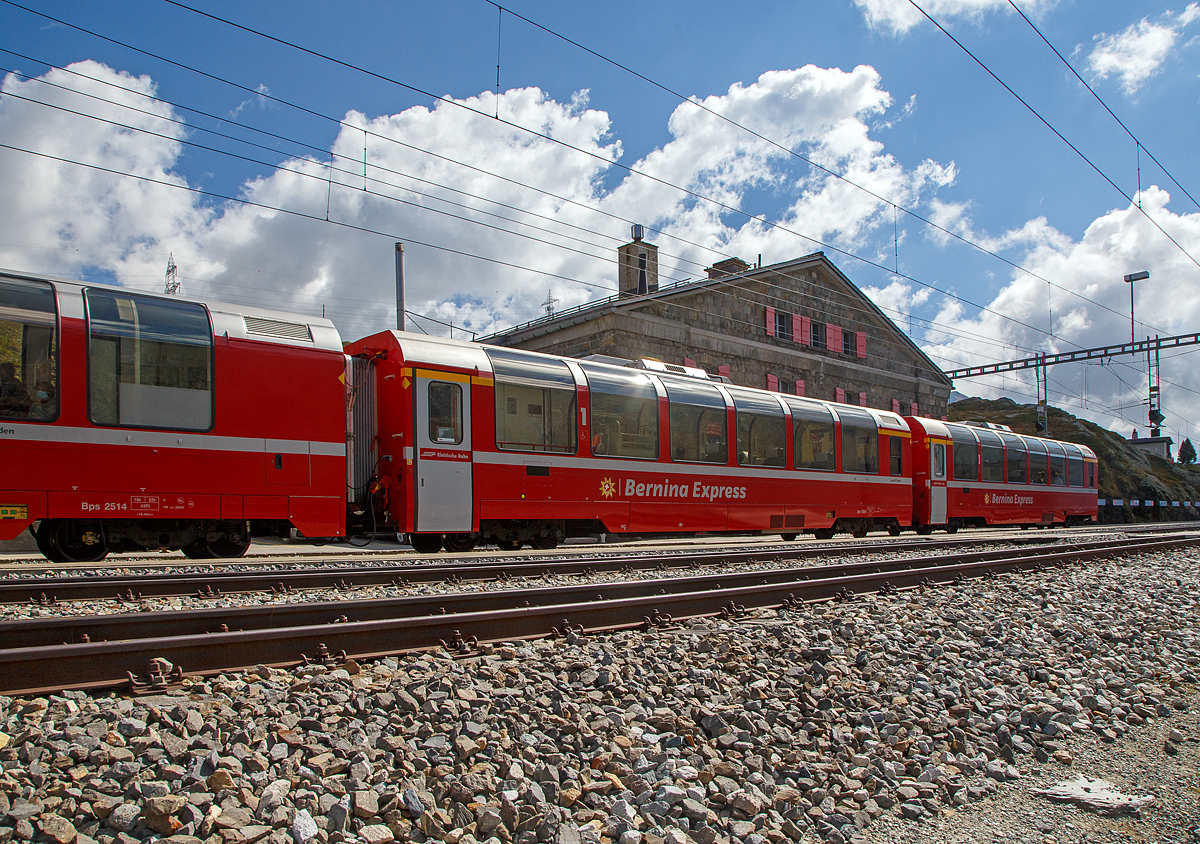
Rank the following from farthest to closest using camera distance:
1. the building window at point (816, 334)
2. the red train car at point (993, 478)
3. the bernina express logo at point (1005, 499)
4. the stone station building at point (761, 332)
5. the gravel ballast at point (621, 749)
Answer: the building window at point (816, 334), the stone station building at point (761, 332), the bernina express logo at point (1005, 499), the red train car at point (993, 478), the gravel ballast at point (621, 749)

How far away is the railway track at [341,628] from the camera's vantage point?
12.8ft

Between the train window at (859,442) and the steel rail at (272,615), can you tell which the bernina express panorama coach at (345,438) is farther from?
the steel rail at (272,615)

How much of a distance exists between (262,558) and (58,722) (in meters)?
8.84

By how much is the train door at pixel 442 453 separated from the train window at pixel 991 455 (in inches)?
704

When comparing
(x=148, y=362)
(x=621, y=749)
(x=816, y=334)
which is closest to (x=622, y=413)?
(x=148, y=362)

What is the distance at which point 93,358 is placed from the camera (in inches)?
324

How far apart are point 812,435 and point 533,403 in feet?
23.2

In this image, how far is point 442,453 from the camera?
35.3 feet

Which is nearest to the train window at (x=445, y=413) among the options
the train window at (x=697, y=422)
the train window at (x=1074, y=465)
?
the train window at (x=697, y=422)

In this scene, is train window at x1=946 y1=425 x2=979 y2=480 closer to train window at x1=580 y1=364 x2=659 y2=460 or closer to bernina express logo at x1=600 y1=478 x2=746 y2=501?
bernina express logo at x1=600 y1=478 x2=746 y2=501

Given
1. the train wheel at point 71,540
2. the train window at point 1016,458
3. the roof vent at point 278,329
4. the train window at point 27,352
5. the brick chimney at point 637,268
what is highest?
the brick chimney at point 637,268

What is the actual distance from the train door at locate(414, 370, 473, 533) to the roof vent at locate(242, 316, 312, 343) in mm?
1546

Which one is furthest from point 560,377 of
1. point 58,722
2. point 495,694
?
point 58,722

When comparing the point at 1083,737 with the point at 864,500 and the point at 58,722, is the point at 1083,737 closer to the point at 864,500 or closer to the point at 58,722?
the point at 58,722
